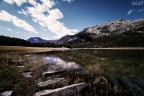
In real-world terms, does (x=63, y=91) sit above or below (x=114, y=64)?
above

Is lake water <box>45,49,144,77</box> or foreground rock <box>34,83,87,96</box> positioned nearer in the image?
foreground rock <box>34,83,87,96</box>

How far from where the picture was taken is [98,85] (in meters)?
11.5

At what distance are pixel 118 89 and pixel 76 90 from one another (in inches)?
140

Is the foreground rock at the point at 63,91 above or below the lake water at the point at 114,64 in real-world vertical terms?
above

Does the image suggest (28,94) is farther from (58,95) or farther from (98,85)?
(98,85)

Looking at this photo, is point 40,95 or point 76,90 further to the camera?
point 76,90

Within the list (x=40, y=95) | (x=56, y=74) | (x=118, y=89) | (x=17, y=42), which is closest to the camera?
(x=40, y=95)

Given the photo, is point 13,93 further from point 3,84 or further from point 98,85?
point 98,85

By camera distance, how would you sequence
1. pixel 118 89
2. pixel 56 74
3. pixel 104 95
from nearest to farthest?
pixel 104 95
pixel 118 89
pixel 56 74

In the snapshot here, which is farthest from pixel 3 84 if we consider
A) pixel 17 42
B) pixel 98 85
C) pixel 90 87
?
pixel 17 42

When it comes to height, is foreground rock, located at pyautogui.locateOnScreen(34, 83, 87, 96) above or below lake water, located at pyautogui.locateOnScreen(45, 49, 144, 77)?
above

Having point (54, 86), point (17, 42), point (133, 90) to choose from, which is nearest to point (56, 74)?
point (54, 86)

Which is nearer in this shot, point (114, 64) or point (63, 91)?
point (63, 91)

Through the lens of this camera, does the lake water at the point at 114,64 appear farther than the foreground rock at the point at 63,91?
Yes
